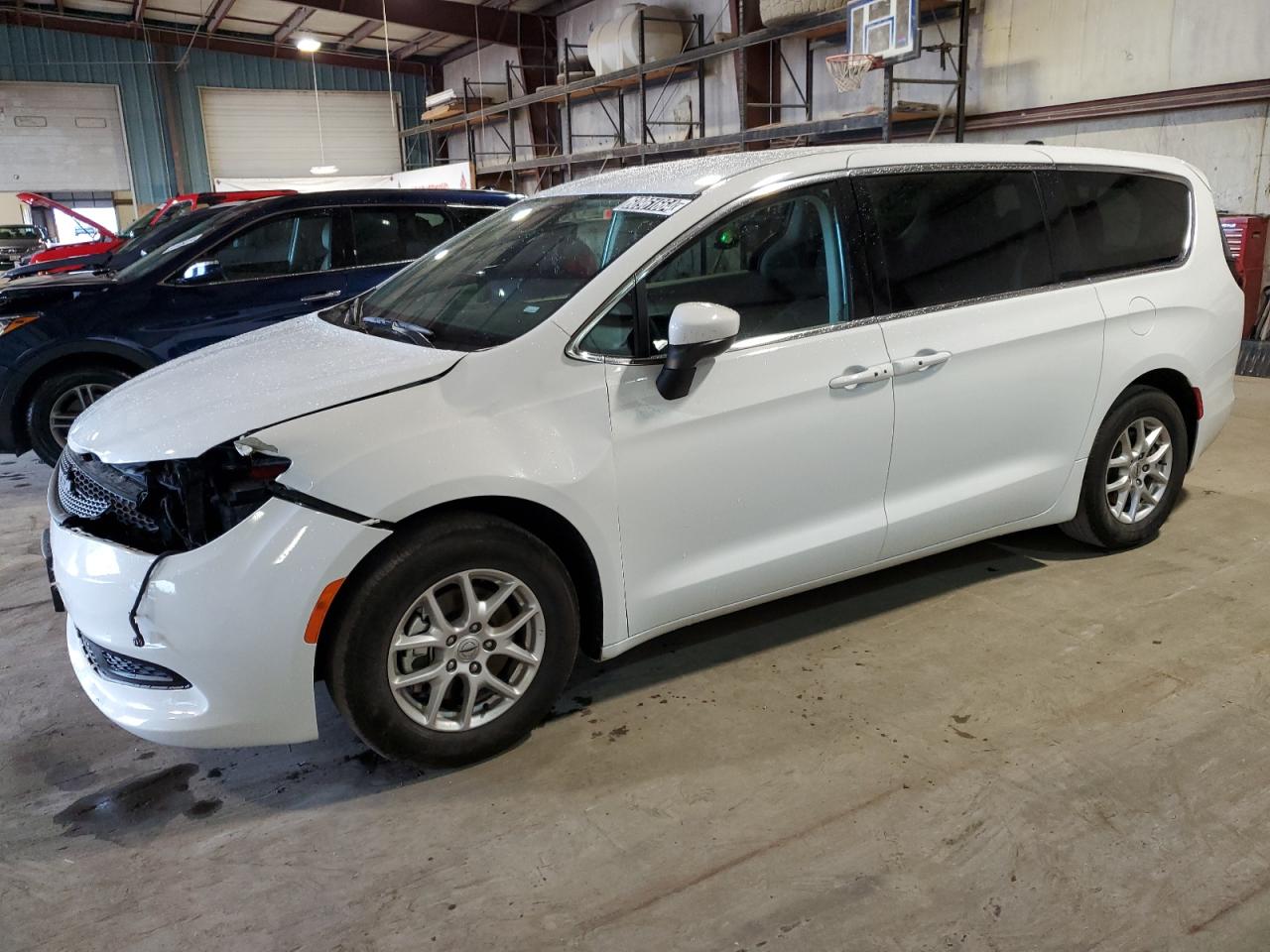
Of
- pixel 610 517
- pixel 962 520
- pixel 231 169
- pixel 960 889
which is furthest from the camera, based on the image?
pixel 231 169

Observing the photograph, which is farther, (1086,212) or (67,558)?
(1086,212)

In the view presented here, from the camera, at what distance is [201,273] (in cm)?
565

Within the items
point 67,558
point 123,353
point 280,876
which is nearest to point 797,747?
point 280,876

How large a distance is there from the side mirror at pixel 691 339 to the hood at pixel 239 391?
55 centimetres

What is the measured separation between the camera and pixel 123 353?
5539 mm

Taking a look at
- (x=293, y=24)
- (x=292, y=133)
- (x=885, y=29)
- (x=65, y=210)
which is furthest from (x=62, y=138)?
(x=885, y=29)

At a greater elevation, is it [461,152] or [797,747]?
[461,152]

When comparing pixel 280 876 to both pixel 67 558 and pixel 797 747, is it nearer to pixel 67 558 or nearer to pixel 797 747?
pixel 67 558

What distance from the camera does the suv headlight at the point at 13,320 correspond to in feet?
17.4


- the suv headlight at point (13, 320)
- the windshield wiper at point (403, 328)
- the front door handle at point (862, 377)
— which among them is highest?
the suv headlight at point (13, 320)

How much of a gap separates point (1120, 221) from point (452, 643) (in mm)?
2852

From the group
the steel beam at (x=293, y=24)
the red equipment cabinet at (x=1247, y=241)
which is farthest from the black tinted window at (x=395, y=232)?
the steel beam at (x=293, y=24)

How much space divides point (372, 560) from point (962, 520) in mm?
1975

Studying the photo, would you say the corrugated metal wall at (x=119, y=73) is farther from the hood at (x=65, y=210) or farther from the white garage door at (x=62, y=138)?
the hood at (x=65, y=210)
